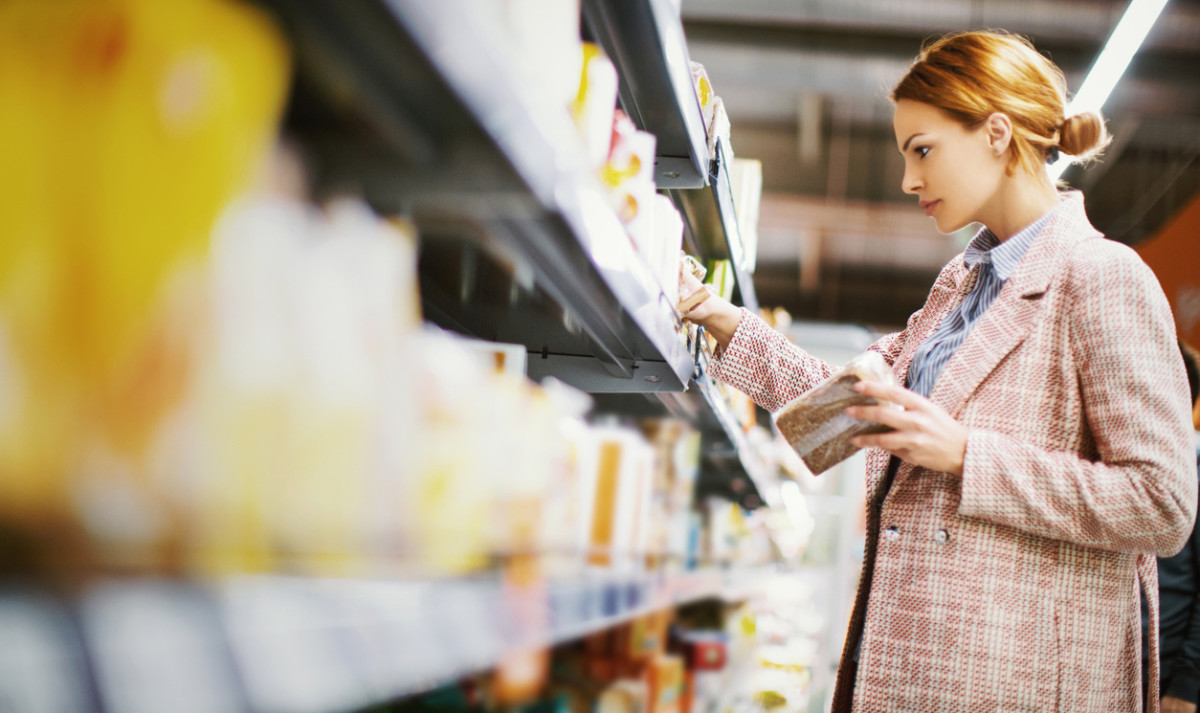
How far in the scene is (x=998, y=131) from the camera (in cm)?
147

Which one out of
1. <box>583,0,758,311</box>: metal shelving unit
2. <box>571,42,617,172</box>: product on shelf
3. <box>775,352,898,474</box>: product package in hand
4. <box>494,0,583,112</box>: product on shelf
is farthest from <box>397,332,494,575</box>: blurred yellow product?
<box>583,0,758,311</box>: metal shelving unit

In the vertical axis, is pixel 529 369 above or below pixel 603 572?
above

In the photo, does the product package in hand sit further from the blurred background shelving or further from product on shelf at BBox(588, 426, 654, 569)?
product on shelf at BBox(588, 426, 654, 569)

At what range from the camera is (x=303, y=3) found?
0.57 m

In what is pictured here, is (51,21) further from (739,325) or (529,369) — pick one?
(739,325)

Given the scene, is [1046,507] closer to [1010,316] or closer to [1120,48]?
[1010,316]

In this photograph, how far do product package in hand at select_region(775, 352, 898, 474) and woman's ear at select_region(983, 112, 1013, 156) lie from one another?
0.41m

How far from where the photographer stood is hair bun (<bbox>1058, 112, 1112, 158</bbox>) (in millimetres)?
1508

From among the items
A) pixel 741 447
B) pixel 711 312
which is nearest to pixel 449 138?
pixel 711 312

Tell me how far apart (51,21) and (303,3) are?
0.48ft

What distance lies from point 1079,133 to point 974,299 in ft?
1.04

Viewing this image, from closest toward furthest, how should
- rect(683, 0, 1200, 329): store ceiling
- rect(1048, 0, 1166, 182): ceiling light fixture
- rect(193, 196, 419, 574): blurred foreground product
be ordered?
1. rect(193, 196, 419, 574): blurred foreground product
2. rect(1048, 0, 1166, 182): ceiling light fixture
3. rect(683, 0, 1200, 329): store ceiling

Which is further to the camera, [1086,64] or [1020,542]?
[1086,64]

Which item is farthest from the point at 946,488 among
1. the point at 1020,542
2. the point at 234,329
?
the point at 234,329
